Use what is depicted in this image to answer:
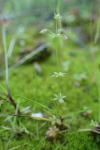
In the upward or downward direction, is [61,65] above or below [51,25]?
below

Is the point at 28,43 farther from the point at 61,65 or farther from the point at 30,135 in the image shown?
the point at 30,135

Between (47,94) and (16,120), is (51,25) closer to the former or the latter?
(47,94)

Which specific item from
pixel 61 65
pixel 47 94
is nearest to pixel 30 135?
pixel 47 94

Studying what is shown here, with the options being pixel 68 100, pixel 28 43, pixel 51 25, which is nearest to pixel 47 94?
pixel 68 100

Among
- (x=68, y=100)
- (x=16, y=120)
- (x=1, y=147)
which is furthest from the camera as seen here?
(x=68, y=100)

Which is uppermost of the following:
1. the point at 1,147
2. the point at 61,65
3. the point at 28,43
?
the point at 28,43

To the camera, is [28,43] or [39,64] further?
[28,43]

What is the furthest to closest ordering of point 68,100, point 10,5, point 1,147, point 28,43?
point 10,5, point 28,43, point 68,100, point 1,147
